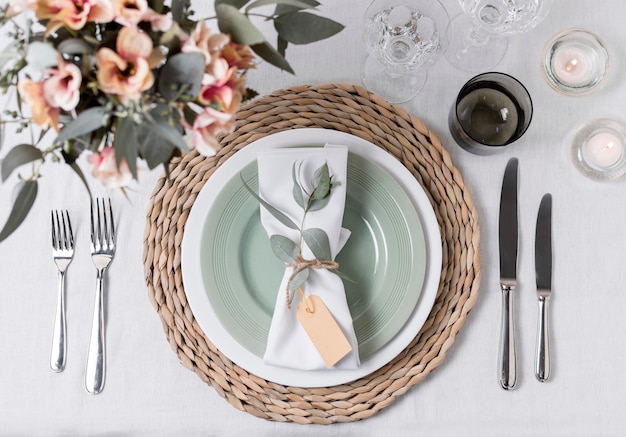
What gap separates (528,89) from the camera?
908mm

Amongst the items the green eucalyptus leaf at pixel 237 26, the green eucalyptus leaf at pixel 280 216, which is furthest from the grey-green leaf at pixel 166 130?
the green eucalyptus leaf at pixel 280 216

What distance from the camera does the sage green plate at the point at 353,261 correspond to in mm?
829

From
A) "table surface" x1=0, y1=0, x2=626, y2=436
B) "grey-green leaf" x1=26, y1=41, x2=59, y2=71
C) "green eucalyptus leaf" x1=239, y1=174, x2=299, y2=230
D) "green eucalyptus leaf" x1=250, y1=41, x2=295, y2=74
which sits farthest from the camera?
"table surface" x1=0, y1=0, x2=626, y2=436

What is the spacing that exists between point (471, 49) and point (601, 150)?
0.84 ft

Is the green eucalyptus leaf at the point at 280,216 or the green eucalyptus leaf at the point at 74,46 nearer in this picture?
the green eucalyptus leaf at the point at 74,46

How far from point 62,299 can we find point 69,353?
0.27 feet

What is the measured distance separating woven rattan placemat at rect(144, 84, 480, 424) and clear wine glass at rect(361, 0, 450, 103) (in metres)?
0.05

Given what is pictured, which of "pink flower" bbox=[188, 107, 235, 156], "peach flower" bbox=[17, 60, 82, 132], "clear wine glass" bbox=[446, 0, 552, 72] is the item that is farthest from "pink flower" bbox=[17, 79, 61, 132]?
"clear wine glass" bbox=[446, 0, 552, 72]

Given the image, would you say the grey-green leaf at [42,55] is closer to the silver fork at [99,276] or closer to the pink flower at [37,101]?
the pink flower at [37,101]

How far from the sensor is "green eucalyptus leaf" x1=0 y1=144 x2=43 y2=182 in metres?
0.52

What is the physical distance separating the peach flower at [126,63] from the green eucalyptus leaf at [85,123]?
26mm

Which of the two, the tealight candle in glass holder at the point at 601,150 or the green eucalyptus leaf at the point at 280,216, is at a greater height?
the tealight candle in glass holder at the point at 601,150

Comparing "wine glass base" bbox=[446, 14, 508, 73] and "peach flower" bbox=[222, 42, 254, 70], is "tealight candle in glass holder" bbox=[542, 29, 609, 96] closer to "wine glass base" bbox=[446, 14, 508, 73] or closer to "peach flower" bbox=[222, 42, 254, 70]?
"wine glass base" bbox=[446, 14, 508, 73]

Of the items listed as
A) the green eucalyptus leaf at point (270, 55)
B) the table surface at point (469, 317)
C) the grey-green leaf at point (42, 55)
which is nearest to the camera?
the grey-green leaf at point (42, 55)
